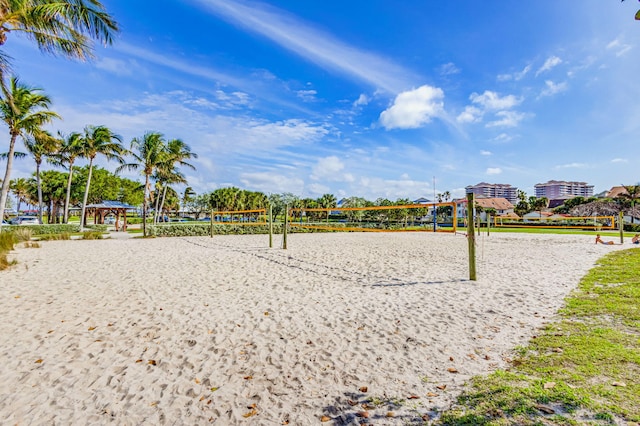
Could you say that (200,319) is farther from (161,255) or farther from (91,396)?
(161,255)

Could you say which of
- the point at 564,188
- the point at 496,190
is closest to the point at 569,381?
the point at 496,190

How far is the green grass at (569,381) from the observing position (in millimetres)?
2006

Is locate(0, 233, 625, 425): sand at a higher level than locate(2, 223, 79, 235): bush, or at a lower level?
lower

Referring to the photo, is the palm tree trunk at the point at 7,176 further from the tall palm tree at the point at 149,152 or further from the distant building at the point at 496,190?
the distant building at the point at 496,190

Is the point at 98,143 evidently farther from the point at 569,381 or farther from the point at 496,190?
the point at 496,190

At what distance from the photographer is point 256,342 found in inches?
135

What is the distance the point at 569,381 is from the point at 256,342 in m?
2.83

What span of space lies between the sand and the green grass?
21cm

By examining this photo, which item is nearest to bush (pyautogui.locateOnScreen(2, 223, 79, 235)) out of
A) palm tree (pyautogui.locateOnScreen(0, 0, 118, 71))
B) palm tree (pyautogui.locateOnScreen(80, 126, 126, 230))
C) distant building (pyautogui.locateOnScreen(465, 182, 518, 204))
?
palm tree (pyautogui.locateOnScreen(80, 126, 126, 230))

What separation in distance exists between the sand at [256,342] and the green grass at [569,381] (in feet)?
0.70

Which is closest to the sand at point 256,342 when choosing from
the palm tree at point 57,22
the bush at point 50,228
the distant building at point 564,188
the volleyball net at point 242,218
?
the palm tree at point 57,22

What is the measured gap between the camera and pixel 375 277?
6.63 metres

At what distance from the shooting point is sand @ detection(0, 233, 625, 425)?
2.36 meters

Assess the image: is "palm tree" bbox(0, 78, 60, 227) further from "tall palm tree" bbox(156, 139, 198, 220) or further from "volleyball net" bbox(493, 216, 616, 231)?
"volleyball net" bbox(493, 216, 616, 231)
